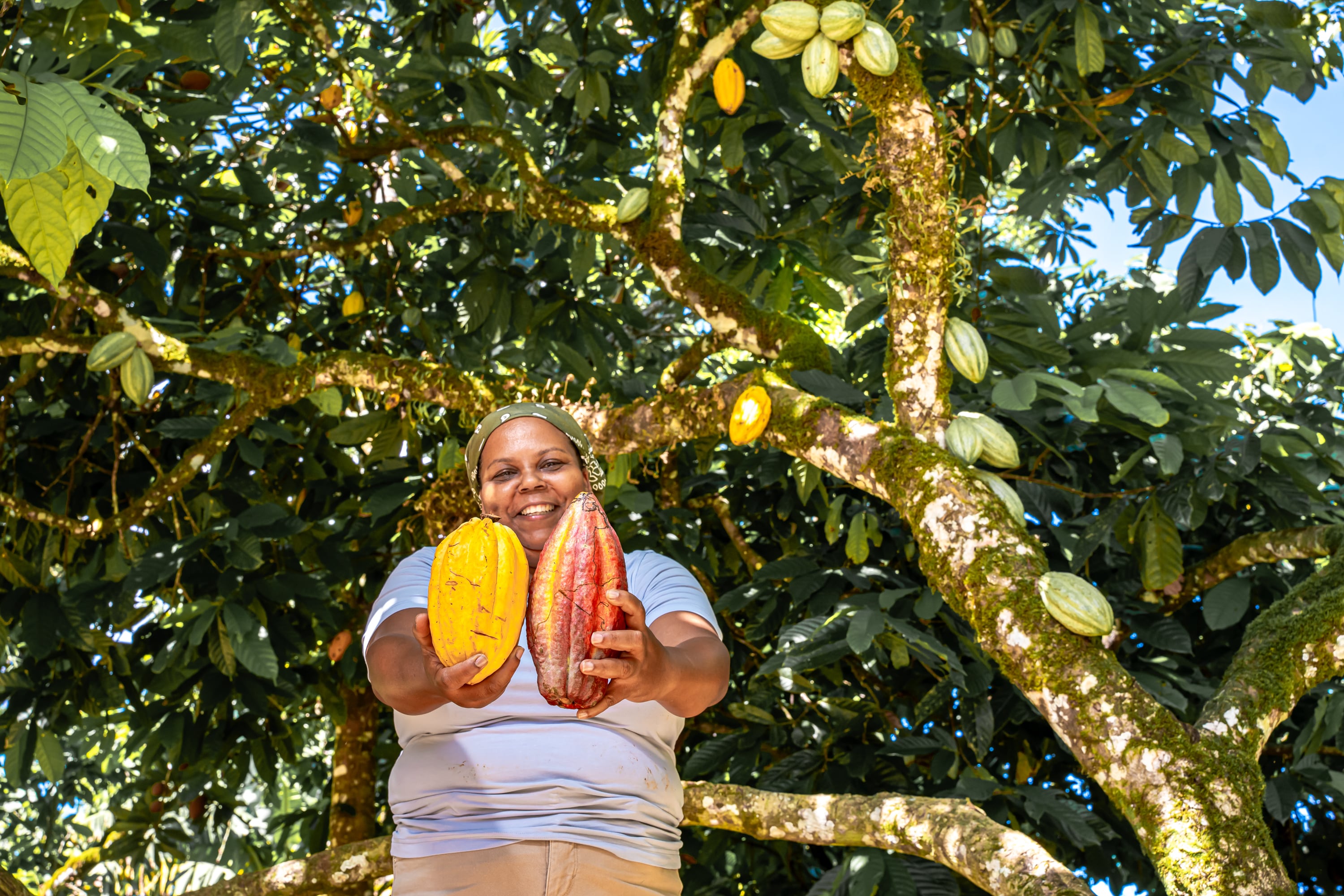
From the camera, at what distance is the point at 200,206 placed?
368 cm

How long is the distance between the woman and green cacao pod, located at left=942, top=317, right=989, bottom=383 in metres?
0.77

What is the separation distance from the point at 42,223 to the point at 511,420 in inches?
29.3

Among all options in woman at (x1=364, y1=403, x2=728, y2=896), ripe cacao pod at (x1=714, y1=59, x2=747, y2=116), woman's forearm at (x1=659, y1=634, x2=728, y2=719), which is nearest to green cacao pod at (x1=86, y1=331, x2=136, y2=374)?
woman at (x1=364, y1=403, x2=728, y2=896)

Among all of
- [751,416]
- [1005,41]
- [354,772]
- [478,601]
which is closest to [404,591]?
[478,601]

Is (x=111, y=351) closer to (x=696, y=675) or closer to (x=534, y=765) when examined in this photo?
(x=534, y=765)

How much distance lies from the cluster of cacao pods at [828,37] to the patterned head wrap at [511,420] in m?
0.80

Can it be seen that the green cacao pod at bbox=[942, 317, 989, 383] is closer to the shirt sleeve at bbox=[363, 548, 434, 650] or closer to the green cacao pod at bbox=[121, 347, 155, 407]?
the shirt sleeve at bbox=[363, 548, 434, 650]

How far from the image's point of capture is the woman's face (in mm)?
1674

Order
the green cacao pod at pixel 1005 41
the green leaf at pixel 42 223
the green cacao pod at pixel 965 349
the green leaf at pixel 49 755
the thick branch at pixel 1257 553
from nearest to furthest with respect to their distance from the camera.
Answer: the green leaf at pixel 42 223 → the green cacao pod at pixel 965 349 → the thick branch at pixel 1257 553 → the green cacao pod at pixel 1005 41 → the green leaf at pixel 49 755

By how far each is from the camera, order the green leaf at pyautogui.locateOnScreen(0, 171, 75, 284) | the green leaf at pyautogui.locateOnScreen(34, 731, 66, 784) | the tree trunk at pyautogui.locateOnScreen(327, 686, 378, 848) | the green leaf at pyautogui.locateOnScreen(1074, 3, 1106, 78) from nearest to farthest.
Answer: the green leaf at pyautogui.locateOnScreen(0, 171, 75, 284)
the green leaf at pyautogui.locateOnScreen(1074, 3, 1106, 78)
the green leaf at pyautogui.locateOnScreen(34, 731, 66, 784)
the tree trunk at pyautogui.locateOnScreen(327, 686, 378, 848)

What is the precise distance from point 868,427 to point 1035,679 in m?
0.65

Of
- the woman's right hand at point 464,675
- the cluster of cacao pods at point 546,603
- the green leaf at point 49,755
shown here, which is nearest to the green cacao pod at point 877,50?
the cluster of cacao pods at point 546,603

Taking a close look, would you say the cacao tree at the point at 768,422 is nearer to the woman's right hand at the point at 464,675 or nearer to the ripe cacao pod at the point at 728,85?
the ripe cacao pod at the point at 728,85

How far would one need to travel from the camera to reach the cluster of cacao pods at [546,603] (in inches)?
45.6
